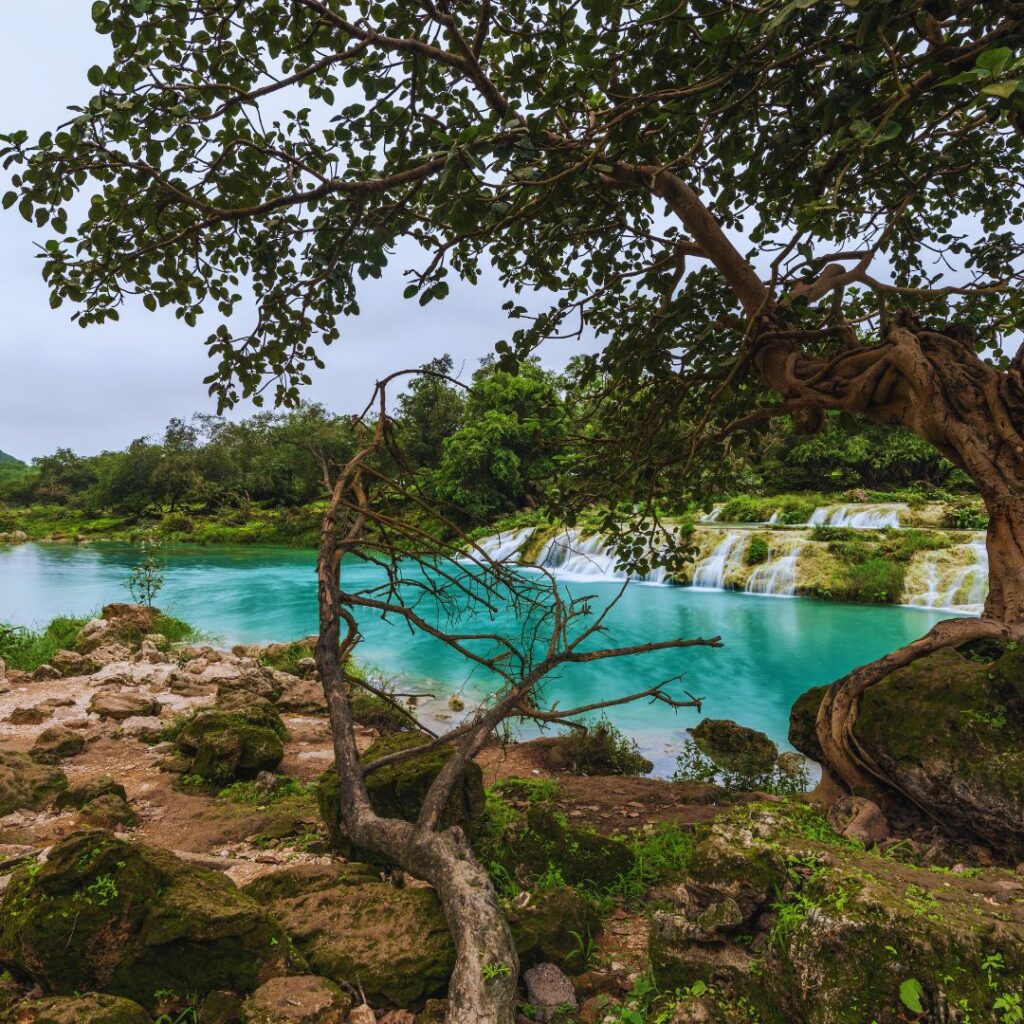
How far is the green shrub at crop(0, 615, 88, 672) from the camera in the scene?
30.9 feet

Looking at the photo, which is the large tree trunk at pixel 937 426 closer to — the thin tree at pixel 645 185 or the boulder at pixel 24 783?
the thin tree at pixel 645 185

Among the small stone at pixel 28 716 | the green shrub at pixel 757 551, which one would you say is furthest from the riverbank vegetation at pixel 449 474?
the small stone at pixel 28 716

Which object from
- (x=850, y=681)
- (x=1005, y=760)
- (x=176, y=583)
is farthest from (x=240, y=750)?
(x=176, y=583)

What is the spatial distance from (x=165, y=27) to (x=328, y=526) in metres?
2.47

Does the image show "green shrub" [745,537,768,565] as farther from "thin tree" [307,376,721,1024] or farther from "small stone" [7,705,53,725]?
"small stone" [7,705,53,725]

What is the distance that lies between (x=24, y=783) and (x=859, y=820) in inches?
220

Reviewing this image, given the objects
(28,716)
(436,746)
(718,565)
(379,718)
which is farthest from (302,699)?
(718,565)

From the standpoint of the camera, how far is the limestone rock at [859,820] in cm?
338

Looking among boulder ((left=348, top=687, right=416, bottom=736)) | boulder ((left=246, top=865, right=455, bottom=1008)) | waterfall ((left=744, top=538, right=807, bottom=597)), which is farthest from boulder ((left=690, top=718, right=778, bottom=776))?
waterfall ((left=744, top=538, right=807, bottom=597))

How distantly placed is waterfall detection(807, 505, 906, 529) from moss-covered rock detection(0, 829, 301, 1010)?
20584 mm

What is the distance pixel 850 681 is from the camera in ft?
13.5

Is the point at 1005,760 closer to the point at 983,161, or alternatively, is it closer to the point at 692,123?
the point at 692,123

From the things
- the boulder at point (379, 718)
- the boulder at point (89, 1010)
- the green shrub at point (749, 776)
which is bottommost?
the green shrub at point (749, 776)

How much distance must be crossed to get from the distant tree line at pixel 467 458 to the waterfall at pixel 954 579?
4941 mm
